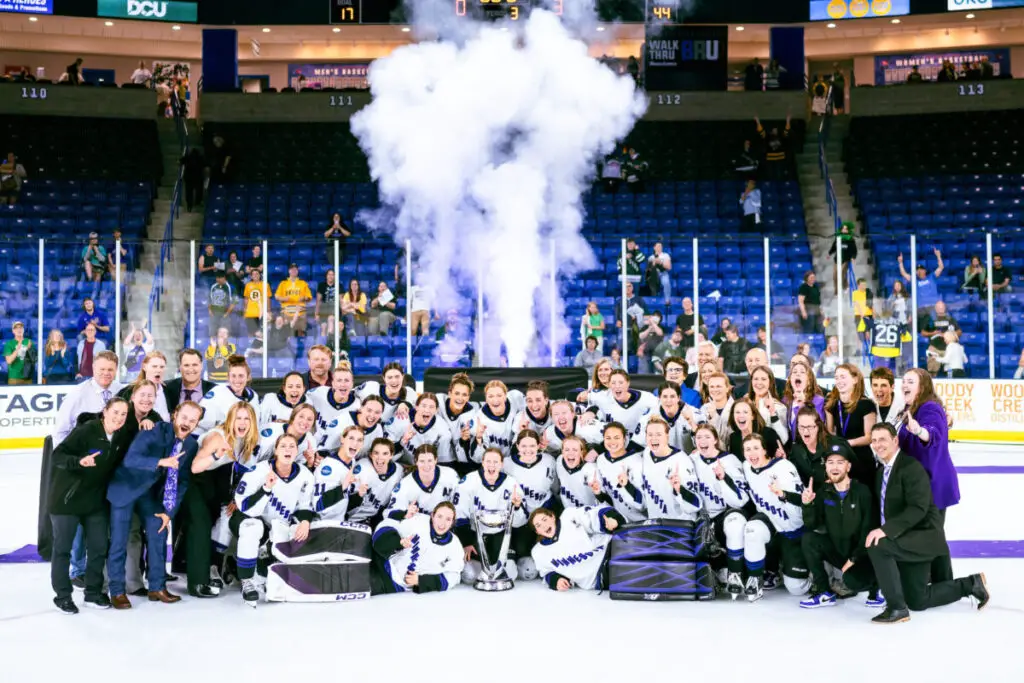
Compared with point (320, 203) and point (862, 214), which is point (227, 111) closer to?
point (320, 203)

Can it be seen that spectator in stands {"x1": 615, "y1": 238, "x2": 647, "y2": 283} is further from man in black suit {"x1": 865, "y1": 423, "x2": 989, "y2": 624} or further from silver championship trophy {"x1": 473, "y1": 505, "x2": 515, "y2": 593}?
man in black suit {"x1": 865, "y1": 423, "x2": 989, "y2": 624}

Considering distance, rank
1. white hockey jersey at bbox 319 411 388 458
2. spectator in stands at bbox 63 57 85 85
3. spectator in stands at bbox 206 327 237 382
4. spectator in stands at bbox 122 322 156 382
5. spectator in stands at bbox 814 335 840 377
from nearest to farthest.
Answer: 1. white hockey jersey at bbox 319 411 388 458
2. spectator in stands at bbox 206 327 237 382
3. spectator in stands at bbox 122 322 156 382
4. spectator in stands at bbox 814 335 840 377
5. spectator in stands at bbox 63 57 85 85

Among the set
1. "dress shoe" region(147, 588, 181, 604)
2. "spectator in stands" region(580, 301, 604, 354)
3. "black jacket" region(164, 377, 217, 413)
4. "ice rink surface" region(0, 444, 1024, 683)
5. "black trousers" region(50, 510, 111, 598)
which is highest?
"spectator in stands" region(580, 301, 604, 354)

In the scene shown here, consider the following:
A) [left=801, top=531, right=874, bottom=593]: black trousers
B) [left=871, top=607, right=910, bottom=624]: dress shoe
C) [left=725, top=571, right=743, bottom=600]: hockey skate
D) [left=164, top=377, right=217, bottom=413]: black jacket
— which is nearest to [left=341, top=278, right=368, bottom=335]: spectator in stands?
[left=164, top=377, right=217, bottom=413]: black jacket

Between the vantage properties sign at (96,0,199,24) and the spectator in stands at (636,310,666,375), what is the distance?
41.2 feet

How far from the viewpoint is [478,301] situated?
44.1 ft

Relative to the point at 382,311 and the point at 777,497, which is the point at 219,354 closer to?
the point at 382,311

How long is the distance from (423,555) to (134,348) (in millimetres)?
7910

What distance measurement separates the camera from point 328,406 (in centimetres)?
765

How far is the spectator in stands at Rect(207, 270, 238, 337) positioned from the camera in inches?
520

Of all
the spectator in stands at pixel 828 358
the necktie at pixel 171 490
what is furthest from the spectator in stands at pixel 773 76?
the necktie at pixel 171 490

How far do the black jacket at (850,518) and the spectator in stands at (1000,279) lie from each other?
30.2 ft

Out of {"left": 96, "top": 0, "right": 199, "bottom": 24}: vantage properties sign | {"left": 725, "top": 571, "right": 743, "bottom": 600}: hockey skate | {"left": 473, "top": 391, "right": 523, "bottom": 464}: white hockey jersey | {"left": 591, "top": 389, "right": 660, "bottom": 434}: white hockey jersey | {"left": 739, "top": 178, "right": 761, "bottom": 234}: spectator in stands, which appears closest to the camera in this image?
{"left": 725, "top": 571, "right": 743, "bottom": 600}: hockey skate

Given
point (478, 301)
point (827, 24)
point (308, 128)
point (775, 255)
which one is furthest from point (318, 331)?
point (827, 24)
